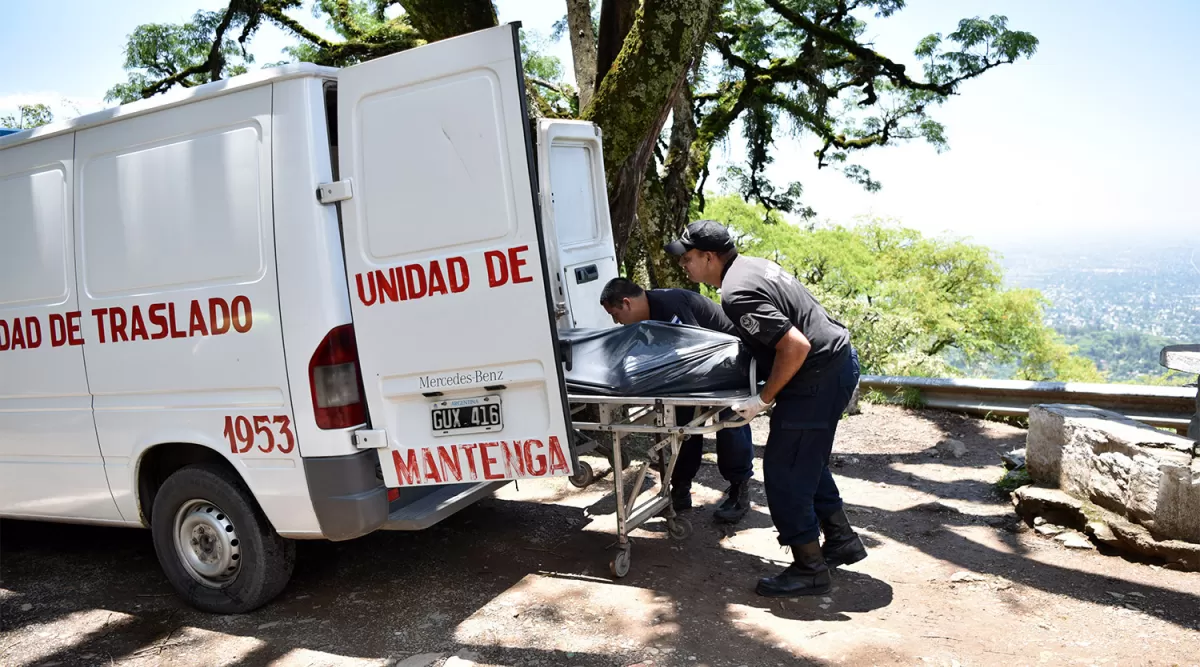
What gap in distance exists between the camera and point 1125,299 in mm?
71000

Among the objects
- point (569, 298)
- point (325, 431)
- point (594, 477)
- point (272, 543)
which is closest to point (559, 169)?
point (569, 298)

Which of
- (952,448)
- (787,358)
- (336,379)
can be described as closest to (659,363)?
(787,358)

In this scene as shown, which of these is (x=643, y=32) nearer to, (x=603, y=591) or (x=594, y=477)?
(x=594, y=477)

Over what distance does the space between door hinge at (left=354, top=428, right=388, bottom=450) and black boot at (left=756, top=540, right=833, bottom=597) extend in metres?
1.89

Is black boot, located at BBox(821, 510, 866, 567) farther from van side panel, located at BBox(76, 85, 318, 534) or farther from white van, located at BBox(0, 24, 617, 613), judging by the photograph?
van side panel, located at BBox(76, 85, 318, 534)

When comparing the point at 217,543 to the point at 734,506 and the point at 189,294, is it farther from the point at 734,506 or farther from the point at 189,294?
the point at 734,506

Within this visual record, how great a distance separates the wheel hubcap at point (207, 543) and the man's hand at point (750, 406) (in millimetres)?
2384

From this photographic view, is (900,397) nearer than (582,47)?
Yes

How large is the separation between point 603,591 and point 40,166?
3.54 m

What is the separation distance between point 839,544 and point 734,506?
35.4 inches

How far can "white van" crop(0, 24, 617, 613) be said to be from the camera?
3572 millimetres

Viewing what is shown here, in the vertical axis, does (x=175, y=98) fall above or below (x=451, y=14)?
below

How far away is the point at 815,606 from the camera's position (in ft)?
13.2

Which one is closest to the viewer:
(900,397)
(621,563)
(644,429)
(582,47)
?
(644,429)
